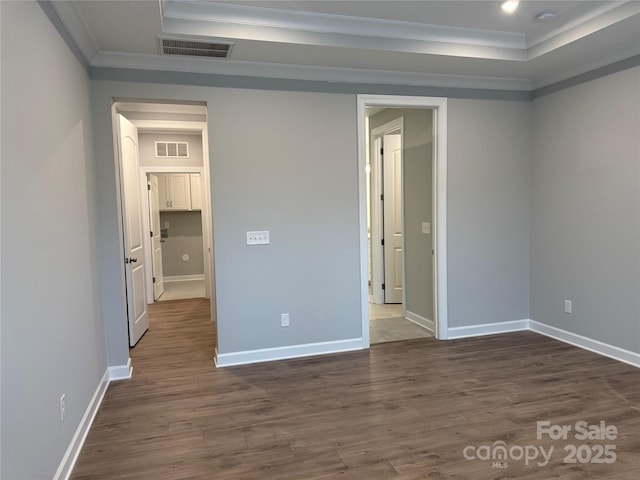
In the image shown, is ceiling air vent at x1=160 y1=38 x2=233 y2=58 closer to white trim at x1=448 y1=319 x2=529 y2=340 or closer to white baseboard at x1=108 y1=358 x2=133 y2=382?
white baseboard at x1=108 y1=358 x2=133 y2=382

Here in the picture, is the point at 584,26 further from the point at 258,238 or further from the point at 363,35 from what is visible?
the point at 258,238

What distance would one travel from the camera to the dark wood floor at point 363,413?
229 cm

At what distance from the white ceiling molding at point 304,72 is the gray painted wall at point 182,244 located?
530cm

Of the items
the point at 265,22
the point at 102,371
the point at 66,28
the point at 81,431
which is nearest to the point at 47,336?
the point at 81,431

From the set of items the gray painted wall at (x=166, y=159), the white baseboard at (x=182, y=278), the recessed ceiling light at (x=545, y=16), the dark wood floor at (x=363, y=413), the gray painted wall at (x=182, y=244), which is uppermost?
the recessed ceiling light at (x=545, y=16)

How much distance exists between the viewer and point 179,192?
809 cm

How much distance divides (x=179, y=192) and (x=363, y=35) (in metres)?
5.73

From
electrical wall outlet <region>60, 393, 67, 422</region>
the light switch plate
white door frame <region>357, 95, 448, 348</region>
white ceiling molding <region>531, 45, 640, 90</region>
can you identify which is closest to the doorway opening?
the light switch plate

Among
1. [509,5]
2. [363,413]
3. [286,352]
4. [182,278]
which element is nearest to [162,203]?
[182,278]

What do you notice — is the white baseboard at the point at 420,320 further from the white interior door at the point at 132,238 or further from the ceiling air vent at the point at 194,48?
the ceiling air vent at the point at 194,48

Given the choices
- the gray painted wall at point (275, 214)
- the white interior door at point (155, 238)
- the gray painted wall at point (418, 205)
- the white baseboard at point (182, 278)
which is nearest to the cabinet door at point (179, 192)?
the white interior door at point (155, 238)

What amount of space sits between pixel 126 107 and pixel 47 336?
401 centimetres

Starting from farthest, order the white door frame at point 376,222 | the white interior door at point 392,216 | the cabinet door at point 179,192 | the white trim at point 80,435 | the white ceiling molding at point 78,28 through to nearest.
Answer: the cabinet door at point 179,192 → the white door frame at point 376,222 → the white interior door at point 392,216 → the white ceiling molding at point 78,28 → the white trim at point 80,435

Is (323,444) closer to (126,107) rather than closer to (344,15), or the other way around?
(344,15)
